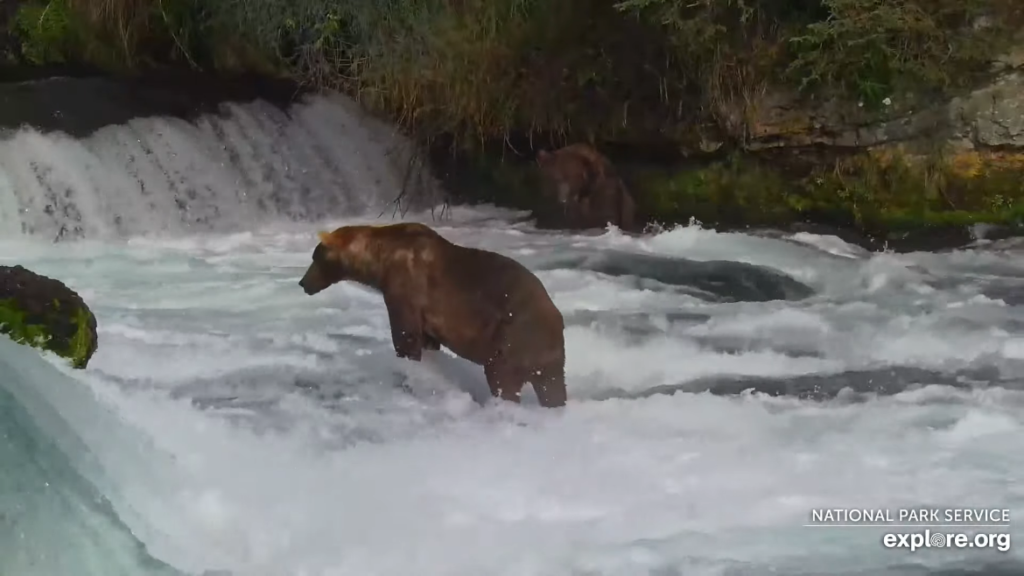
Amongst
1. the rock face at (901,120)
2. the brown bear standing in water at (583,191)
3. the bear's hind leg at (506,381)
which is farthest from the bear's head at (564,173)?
the bear's hind leg at (506,381)

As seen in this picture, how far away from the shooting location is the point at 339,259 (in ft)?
10.9

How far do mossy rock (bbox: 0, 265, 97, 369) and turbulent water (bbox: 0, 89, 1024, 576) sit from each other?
0.18 feet

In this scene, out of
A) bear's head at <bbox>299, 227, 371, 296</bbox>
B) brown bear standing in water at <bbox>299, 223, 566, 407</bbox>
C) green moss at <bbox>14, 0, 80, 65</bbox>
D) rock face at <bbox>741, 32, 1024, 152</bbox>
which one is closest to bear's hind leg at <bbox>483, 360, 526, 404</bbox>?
brown bear standing in water at <bbox>299, 223, 566, 407</bbox>

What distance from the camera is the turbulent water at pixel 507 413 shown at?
2.23m

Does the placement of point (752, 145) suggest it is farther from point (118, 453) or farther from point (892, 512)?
point (118, 453)

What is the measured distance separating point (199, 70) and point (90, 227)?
1.34 m

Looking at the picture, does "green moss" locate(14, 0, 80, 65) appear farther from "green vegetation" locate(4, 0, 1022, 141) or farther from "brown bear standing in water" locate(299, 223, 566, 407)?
"brown bear standing in water" locate(299, 223, 566, 407)

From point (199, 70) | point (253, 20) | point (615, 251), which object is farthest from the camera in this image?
point (199, 70)

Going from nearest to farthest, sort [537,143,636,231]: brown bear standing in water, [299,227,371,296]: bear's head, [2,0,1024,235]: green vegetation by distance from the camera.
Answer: [299,227,371,296]: bear's head → [537,143,636,231]: brown bear standing in water → [2,0,1024,235]: green vegetation

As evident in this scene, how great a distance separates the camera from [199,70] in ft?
18.4

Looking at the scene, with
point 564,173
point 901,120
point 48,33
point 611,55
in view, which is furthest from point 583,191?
point 48,33

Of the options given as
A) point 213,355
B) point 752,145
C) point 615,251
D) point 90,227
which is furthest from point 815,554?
point 90,227

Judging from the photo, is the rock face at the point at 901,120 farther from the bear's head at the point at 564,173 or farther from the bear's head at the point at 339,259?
the bear's head at the point at 339,259

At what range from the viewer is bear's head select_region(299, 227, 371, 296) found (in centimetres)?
325
